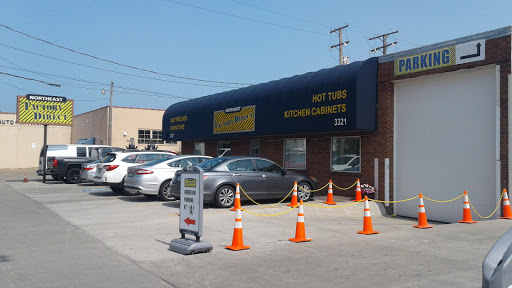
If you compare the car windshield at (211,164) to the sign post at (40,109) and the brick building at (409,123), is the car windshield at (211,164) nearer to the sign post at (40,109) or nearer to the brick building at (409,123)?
the brick building at (409,123)

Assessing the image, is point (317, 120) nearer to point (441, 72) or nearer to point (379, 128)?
point (379, 128)

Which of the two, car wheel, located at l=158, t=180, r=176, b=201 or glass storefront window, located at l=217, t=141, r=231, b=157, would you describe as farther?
glass storefront window, located at l=217, t=141, r=231, b=157

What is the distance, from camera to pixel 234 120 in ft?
72.3

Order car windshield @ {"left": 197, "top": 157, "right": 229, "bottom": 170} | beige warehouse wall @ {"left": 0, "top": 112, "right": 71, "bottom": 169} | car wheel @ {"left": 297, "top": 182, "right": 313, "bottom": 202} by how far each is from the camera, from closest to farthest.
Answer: car windshield @ {"left": 197, "top": 157, "right": 229, "bottom": 170} → car wheel @ {"left": 297, "top": 182, "right": 313, "bottom": 202} → beige warehouse wall @ {"left": 0, "top": 112, "right": 71, "bottom": 169}

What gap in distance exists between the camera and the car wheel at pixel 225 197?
45.4 feet

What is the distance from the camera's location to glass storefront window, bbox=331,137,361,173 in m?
16.9

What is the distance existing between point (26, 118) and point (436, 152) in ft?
80.5

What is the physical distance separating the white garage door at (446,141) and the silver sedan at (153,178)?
763 centimetres

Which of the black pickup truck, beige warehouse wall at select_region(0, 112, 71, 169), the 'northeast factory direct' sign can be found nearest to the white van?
the black pickup truck

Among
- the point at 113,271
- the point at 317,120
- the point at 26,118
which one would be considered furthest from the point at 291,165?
the point at 26,118

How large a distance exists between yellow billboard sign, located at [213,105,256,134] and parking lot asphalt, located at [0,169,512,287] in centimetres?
796

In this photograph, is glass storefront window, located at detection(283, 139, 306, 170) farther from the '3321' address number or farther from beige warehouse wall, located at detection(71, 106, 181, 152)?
beige warehouse wall, located at detection(71, 106, 181, 152)

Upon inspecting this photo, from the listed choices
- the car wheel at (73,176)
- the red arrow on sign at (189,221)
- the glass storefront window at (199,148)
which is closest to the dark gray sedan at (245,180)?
the red arrow on sign at (189,221)

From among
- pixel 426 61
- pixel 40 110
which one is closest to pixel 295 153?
pixel 426 61
